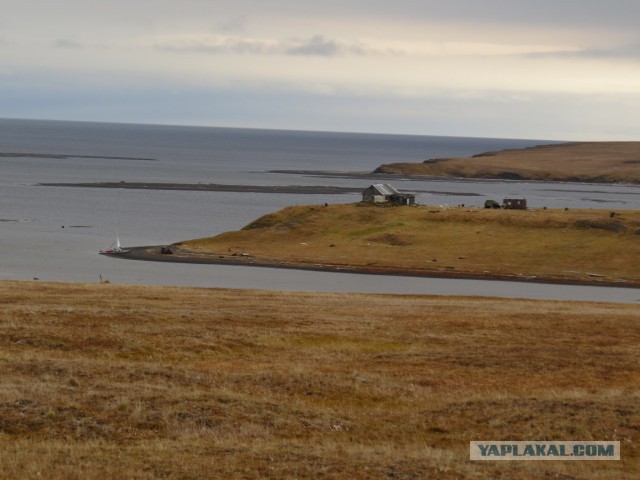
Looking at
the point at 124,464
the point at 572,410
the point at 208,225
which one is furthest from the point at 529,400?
the point at 208,225

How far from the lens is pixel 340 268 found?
301 feet

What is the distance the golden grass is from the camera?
307 feet

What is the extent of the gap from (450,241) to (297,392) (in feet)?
253

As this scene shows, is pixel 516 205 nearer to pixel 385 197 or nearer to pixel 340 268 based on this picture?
pixel 385 197

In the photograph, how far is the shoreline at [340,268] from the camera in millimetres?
87625

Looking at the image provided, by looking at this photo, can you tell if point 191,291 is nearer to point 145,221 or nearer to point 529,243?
point 529,243

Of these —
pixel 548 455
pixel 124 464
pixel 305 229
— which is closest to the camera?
pixel 124 464

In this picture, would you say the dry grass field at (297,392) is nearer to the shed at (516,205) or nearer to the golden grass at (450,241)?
the golden grass at (450,241)

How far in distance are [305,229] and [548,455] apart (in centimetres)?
8959

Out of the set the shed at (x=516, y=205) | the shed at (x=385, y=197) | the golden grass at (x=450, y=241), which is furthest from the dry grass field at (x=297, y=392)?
the shed at (x=385, y=197)

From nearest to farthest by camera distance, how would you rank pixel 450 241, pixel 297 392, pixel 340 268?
pixel 297 392, pixel 340 268, pixel 450 241

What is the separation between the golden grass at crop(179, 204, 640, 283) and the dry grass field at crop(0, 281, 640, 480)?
48.6 m

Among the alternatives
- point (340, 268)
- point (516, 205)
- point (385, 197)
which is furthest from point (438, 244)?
point (385, 197)

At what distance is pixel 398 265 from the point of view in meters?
93.8
